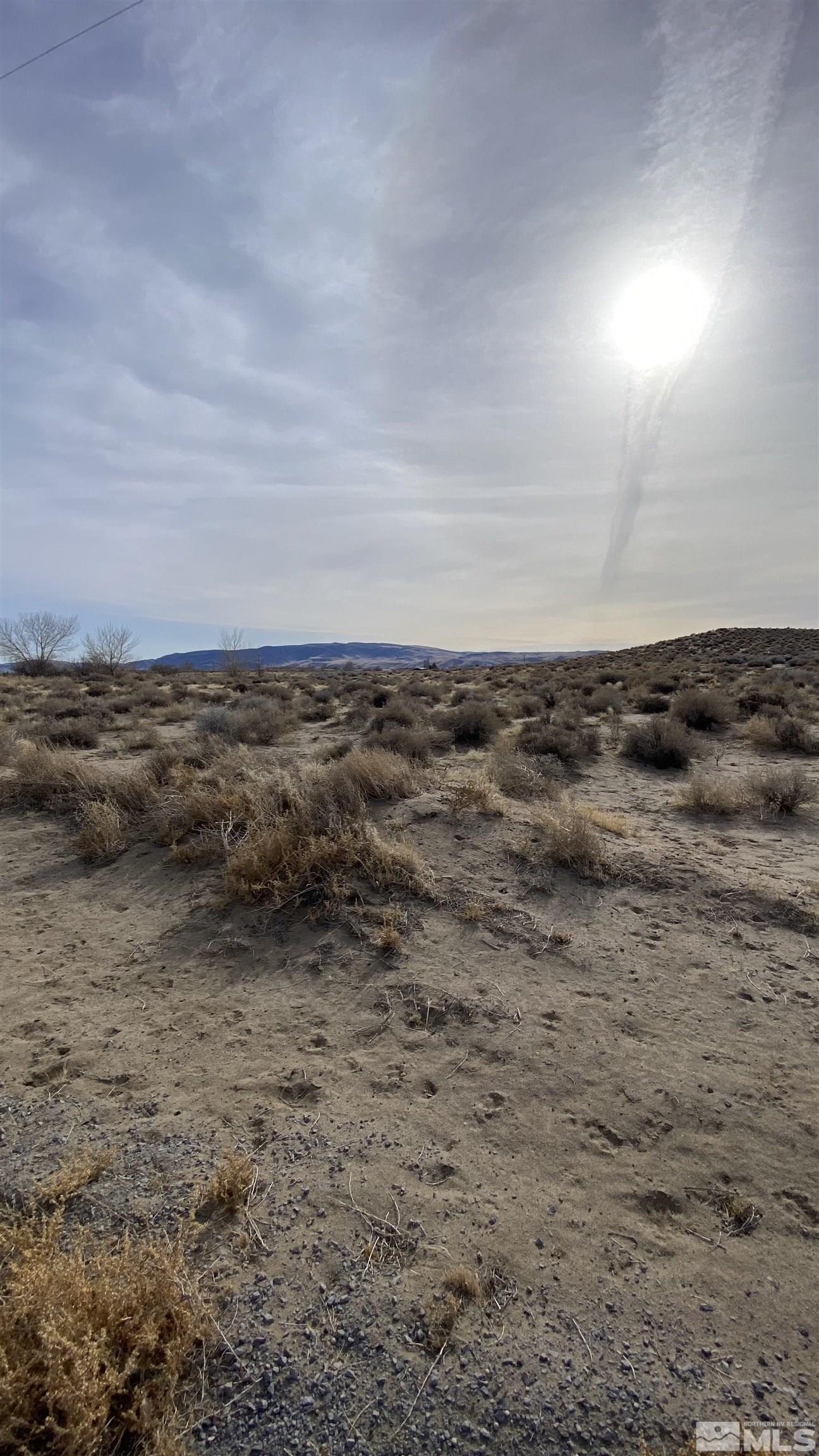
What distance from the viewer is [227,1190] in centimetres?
268

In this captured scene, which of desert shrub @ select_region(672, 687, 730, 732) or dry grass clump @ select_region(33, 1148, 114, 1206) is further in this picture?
desert shrub @ select_region(672, 687, 730, 732)

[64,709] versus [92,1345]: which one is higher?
[64,709]

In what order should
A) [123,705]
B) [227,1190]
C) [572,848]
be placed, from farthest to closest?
[123,705] → [572,848] → [227,1190]

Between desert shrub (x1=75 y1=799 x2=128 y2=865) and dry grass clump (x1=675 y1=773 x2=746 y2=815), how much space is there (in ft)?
22.4

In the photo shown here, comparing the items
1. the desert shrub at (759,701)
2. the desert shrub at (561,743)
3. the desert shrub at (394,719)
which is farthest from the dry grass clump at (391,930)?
the desert shrub at (759,701)

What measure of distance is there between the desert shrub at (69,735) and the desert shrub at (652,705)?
1367 centimetres

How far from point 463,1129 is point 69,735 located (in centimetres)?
1108

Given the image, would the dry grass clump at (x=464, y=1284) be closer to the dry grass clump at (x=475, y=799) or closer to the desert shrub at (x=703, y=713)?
A: the dry grass clump at (x=475, y=799)

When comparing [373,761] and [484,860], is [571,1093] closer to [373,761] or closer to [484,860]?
[484,860]

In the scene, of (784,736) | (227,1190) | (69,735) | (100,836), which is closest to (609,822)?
(227,1190)

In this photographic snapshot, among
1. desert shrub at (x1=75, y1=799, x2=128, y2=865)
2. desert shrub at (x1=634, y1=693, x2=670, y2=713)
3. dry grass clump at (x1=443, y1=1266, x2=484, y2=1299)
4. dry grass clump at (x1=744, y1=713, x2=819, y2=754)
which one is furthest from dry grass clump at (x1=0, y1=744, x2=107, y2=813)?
desert shrub at (x1=634, y1=693, x2=670, y2=713)

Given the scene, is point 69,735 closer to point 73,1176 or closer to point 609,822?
point 609,822

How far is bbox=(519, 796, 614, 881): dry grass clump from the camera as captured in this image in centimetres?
588

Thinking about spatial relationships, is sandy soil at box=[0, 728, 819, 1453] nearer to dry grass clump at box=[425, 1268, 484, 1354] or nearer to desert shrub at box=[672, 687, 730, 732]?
dry grass clump at box=[425, 1268, 484, 1354]
